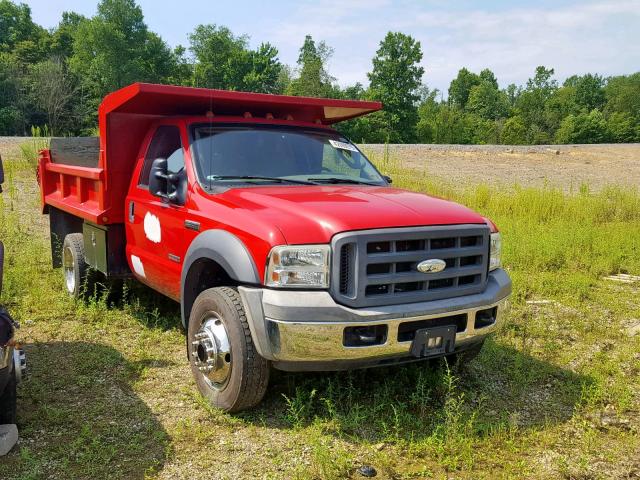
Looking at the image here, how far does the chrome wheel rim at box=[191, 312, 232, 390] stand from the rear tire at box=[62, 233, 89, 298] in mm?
2572

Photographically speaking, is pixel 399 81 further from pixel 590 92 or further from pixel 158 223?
pixel 158 223

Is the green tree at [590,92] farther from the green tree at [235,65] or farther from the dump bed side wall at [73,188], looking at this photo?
the dump bed side wall at [73,188]

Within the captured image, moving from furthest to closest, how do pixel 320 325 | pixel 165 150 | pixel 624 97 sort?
pixel 624 97 → pixel 165 150 → pixel 320 325

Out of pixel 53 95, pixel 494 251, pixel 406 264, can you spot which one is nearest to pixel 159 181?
pixel 406 264

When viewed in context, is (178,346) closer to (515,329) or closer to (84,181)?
(84,181)

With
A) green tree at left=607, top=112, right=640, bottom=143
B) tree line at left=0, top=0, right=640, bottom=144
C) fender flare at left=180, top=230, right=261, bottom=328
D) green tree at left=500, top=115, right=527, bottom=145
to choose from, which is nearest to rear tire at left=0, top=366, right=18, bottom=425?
fender flare at left=180, top=230, right=261, bottom=328

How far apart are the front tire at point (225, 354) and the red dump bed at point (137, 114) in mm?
1827

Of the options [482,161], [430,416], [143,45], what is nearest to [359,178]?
[430,416]

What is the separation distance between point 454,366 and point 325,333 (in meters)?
1.59

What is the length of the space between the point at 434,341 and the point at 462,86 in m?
101

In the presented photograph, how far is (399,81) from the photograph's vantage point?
194ft

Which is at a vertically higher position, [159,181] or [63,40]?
[63,40]

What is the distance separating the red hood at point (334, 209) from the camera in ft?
10.9

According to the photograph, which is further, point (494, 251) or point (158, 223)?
point (158, 223)
